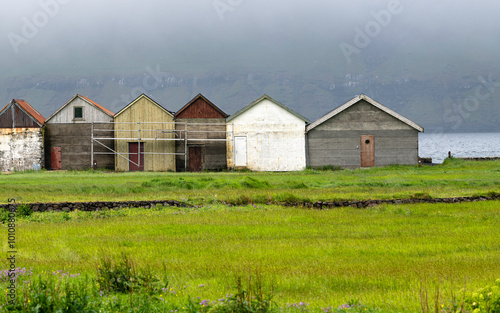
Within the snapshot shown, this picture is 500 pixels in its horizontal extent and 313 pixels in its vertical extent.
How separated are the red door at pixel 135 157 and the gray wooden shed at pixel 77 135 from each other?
6.21 feet

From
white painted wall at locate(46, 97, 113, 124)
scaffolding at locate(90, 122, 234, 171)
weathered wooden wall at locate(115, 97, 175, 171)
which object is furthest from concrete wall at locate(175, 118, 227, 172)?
white painted wall at locate(46, 97, 113, 124)

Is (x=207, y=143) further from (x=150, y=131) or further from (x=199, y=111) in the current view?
(x=150, y=131)

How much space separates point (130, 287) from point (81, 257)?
462 cm

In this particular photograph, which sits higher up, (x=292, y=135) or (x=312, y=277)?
(x=292, y=135)

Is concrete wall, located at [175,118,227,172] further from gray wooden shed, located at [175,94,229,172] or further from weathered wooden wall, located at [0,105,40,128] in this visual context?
weathered wooden wall, located at [0,105,40,128]

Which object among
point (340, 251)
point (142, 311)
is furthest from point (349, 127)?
point (142, 311)

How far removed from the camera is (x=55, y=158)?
5531 cm

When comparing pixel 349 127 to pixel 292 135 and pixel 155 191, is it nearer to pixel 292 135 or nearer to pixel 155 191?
pixel 292 135

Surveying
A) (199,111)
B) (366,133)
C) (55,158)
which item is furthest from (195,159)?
(366,133)

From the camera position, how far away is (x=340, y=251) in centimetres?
1466

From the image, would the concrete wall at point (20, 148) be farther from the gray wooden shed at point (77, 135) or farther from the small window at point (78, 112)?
the small window at point (78, 112)

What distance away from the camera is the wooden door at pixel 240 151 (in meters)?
54.4

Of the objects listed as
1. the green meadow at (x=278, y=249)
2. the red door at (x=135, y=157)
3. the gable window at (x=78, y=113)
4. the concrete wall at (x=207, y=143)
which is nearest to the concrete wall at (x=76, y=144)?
the gable window at (x=78, y=113)

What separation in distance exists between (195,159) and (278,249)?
134 ft
